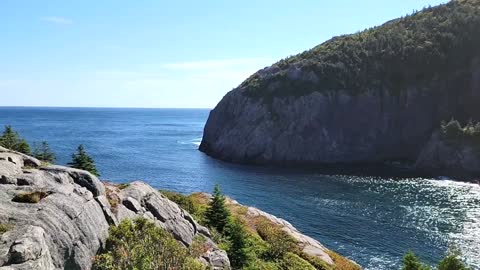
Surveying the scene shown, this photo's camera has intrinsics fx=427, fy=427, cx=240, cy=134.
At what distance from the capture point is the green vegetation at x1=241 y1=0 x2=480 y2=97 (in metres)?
137

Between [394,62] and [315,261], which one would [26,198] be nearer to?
[315,261]

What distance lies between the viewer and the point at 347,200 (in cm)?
8062

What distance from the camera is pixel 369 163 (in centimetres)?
12444

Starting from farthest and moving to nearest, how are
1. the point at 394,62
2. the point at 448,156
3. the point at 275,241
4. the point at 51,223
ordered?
1. the point at 394,62
2. the point at 448,156
3. the point at 275,241
4. the point at 51,223

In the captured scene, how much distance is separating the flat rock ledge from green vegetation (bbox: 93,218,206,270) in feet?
2.48

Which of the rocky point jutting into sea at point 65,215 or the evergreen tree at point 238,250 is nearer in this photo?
the rocky point jutting into sea at point 65,215

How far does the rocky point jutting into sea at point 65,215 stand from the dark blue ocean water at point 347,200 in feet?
96.3

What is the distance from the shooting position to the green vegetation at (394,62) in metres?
137

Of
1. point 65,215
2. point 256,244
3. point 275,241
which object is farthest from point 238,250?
point 65,215

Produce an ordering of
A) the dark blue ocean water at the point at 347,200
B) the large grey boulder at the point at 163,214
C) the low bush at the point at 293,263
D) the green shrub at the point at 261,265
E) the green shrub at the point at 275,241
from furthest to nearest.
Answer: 1. the dark blue ocean water at the point at 347,200
2. the green shrub at the point at 275,241
3. the low bush at the point at 293,263
4. the green shrub at the point at 261,265
5. the large grey boulder at the point at 163,214

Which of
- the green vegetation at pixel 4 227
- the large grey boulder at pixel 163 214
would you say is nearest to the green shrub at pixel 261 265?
the large grey boulder at pixel 163 214

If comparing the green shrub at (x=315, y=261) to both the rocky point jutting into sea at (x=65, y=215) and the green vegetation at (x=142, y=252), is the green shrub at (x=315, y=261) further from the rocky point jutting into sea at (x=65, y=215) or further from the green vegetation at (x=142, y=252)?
the green vegetation at (x=142, y=252)

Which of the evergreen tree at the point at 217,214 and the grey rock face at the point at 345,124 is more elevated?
the grey rock face at the point at 345,124

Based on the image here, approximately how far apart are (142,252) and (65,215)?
487 centimetres
